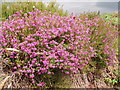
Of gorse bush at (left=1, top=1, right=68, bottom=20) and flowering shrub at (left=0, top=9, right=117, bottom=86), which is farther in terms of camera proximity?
gorse bush at (left=1, top=1, right=68, bottom=20)

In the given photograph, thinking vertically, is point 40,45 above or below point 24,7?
below

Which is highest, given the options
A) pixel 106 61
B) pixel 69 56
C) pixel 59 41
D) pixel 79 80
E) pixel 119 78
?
pixel 59 41

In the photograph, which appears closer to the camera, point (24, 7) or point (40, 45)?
point (40, 45)

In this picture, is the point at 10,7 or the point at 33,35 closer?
the point at 33,35

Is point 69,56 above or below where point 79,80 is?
above

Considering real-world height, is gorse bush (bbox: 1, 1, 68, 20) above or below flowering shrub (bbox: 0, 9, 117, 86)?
above

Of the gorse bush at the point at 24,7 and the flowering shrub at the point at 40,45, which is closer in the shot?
the flowering shrub at the point at 40,45

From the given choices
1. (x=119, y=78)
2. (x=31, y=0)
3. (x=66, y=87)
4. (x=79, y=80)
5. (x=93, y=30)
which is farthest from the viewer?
(x=119, y=78)

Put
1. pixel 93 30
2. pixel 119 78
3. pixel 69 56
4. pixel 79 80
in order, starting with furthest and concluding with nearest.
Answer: pixel 119 78 → pixel 93 30 → pixel 79 80 → pixel 69 56

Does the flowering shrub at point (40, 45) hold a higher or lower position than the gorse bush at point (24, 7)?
lower

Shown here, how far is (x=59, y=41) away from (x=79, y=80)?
1588 mm

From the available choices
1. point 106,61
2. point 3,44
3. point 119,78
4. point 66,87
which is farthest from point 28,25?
point 119,78

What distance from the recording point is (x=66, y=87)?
4.10 meters

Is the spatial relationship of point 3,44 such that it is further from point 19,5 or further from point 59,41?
point 19,5
